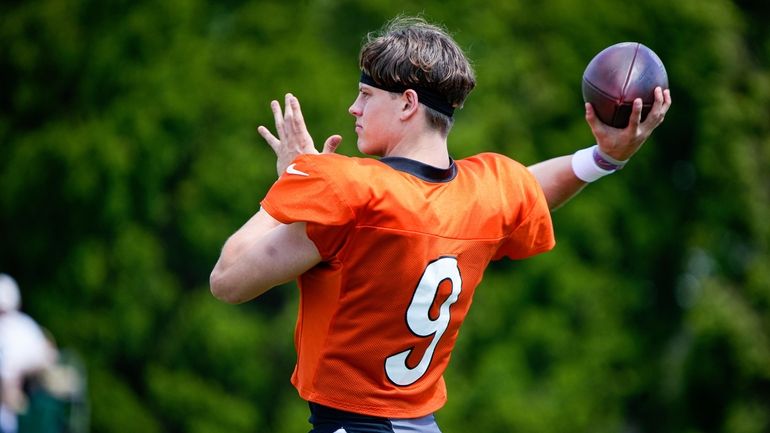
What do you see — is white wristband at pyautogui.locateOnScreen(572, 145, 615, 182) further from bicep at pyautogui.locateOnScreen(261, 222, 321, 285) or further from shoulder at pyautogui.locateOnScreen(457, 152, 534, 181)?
bicep at pyautogui.locateOnScreen(261, 222, 321, 285)

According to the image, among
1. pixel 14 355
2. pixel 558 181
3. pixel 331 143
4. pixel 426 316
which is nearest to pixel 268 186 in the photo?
pixel 14 355

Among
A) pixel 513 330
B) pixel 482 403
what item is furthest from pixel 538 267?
pixel 482 403

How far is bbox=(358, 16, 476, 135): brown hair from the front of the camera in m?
3.05

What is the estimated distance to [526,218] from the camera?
10.6 ft

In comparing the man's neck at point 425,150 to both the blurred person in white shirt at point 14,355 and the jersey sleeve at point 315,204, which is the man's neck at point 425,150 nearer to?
the jersey sleeve at point 315,204

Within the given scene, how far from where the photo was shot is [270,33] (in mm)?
9180

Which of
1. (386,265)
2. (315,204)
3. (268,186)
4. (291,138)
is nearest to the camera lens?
(315,204)

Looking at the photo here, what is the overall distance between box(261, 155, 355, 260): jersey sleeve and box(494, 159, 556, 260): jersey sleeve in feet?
1.86

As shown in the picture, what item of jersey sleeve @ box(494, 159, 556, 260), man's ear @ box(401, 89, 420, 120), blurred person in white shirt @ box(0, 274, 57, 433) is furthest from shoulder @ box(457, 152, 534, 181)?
blurred person in white shirt @ box(0, 274, 57, 433)

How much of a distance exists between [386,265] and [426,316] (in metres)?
0.20

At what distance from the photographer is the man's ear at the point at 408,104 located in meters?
3.06

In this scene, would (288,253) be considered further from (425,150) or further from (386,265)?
(425,150)

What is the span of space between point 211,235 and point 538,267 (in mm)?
2577

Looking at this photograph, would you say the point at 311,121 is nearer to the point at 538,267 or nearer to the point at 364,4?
the point at 364,4
